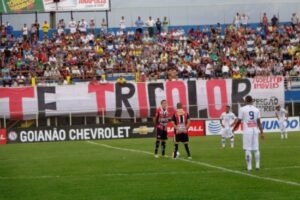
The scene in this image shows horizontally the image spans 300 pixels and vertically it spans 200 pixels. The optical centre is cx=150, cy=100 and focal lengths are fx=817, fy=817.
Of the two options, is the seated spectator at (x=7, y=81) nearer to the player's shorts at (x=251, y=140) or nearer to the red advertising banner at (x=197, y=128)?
the red advertising banner at (x=197, y=128)

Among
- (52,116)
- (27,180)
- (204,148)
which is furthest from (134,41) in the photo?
(27,180)

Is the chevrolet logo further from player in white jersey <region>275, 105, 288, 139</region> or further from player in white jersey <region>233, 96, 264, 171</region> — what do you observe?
player in white jersey <region>233, 96, 264, 171</region>

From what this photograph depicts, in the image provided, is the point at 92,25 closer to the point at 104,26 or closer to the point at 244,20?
Result: the point at 104,26

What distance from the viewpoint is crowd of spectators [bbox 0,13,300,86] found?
197 feet

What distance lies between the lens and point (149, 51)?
63.8 meters

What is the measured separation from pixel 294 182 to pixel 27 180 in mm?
7462

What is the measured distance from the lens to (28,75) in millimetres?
59000

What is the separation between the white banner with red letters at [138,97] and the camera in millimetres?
54594

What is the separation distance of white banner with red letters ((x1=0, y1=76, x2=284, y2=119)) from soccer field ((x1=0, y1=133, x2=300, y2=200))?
865 inches

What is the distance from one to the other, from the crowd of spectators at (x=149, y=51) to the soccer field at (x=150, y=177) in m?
27.5

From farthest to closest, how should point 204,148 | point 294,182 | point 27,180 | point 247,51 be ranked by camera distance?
point 247,51 < point 204,148 < point 27,180 < point 294,182

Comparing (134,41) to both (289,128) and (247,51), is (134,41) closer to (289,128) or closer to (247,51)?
(247,51)

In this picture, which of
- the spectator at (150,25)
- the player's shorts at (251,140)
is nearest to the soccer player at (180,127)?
the player's shorts at (251,140)

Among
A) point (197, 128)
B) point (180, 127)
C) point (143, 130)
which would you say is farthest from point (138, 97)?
point (180, 127)
